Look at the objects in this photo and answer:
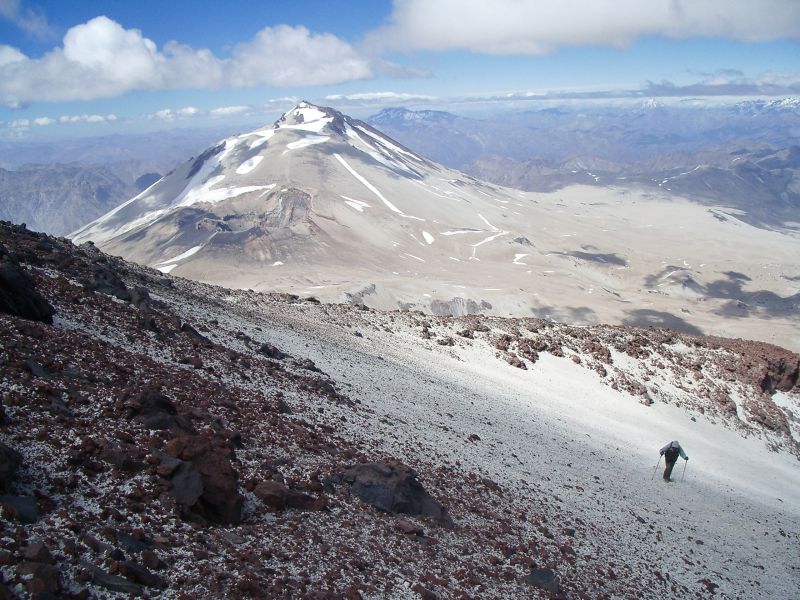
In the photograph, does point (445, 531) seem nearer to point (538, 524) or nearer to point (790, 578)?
point (538, 524)

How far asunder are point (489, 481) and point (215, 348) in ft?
29.7

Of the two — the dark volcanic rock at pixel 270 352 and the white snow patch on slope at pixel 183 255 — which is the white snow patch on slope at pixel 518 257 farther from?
the dark volcanic rock at pixel 270 352

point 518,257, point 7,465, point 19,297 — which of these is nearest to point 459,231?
point 518,257

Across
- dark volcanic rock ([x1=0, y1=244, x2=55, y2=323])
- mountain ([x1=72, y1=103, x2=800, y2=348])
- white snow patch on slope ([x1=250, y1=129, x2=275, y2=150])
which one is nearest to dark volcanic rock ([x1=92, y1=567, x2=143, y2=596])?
dark volcanic rock ([x1=0, y1=244, x2=55, y2=323])

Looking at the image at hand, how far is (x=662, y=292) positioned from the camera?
122750 mm

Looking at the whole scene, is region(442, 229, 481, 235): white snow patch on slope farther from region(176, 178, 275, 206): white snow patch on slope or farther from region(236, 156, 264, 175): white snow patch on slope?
region(236, 156, 264, 175): white snow patch on slope

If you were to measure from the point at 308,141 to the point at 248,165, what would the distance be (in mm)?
26674

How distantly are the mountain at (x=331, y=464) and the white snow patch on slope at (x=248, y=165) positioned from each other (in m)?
145

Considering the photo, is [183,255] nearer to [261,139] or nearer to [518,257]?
[518,257]

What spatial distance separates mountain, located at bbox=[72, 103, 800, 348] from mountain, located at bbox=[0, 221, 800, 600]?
153 ft

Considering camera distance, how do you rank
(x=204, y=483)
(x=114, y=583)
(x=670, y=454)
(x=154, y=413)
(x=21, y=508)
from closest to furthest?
(x=114, y=583) → (x=21, y=508) → (x=204, y=483) → (x=154, y=413) → (x=670, y=454)

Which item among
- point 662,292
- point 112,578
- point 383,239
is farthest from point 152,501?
point 662,292

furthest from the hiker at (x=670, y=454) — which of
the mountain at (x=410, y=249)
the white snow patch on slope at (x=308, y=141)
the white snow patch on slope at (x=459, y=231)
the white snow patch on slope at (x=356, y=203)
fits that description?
the white snow patch on slope at (x=308, y=141)

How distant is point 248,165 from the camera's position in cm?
17025
